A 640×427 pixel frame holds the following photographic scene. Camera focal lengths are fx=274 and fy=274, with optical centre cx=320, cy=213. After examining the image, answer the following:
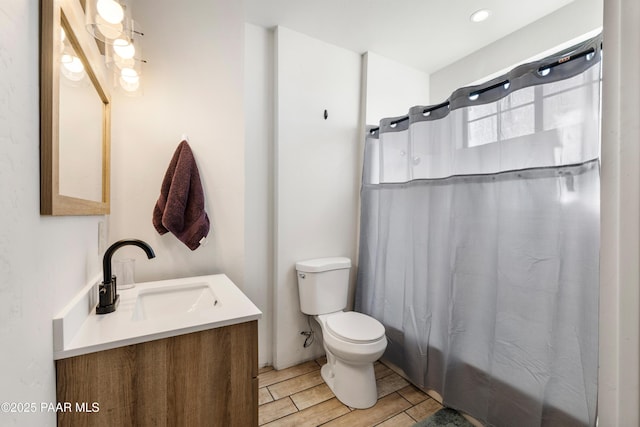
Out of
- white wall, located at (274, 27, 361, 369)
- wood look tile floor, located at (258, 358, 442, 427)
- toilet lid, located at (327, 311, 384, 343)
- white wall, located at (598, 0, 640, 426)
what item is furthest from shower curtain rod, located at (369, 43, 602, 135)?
wood look tile floor, located at (258, 358, 442, 427)

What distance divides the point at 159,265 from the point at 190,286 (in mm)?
274

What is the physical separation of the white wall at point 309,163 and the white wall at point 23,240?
1335 mm

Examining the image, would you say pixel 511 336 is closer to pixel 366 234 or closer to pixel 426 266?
pixel 426 266

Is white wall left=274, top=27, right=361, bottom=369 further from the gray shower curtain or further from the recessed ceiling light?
the recessed ceiling light

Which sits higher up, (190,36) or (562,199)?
(190,36)

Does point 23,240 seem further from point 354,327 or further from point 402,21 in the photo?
point 402,21

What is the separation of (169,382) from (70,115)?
0.95 metres

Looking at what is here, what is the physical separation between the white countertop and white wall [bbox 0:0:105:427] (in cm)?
5

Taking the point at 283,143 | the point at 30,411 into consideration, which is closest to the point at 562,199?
the point at 283,143

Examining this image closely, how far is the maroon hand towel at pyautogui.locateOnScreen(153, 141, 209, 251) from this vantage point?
1.57 meters

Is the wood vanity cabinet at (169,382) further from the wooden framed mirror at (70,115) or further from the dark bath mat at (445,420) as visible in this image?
the dark bath mat at (445,420)

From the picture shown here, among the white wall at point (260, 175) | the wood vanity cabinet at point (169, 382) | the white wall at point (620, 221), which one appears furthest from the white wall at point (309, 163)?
the white wall at point (620, 221)

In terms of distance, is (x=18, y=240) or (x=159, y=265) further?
(x=159, y=265)

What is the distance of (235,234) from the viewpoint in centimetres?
184
